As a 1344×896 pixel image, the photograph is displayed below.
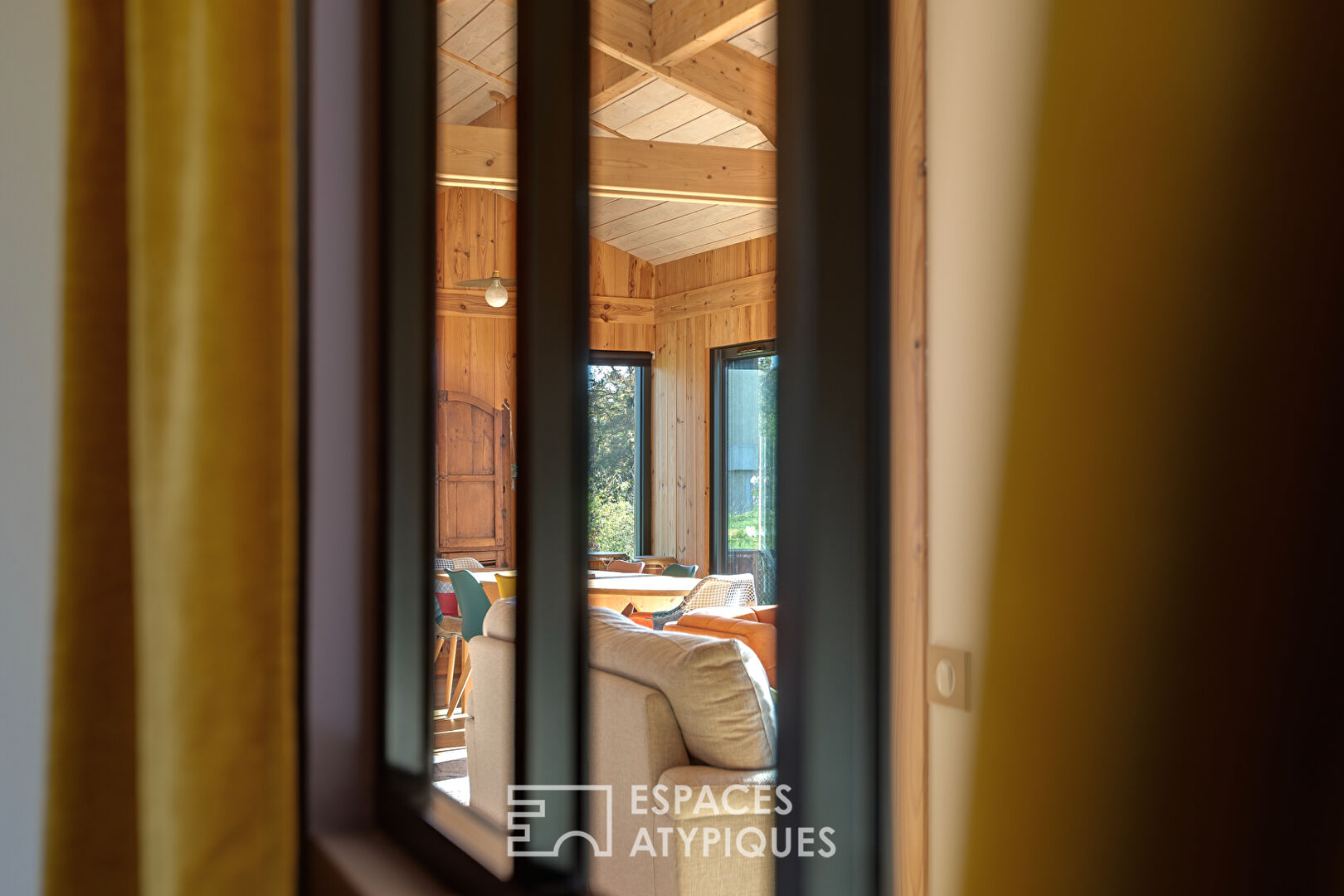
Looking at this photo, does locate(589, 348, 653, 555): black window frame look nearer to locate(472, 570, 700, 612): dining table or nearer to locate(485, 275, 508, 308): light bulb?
locate(485, 275, 508, 308): light bulb

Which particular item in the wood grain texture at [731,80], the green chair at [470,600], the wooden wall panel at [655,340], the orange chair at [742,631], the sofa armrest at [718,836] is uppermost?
the wood grain texture at [731,80]

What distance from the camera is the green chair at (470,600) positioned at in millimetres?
4852

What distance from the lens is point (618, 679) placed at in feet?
7.82

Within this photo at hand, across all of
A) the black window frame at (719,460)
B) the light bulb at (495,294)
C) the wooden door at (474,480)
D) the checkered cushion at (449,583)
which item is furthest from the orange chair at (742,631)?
the wooden door at (474,480)

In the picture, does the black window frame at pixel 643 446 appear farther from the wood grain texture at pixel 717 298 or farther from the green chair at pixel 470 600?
the green chair at pixel 470 600

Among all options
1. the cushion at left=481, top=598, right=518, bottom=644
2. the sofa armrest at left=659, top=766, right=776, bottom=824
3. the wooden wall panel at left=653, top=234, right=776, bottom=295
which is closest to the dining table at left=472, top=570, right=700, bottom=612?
the cushion at left=481, top=598, right=518, bottom=644

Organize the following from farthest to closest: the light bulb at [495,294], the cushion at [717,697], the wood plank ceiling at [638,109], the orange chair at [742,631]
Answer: the light bulb at [495,294], the wood plank ceiling at [638,109], the orange chair at [742,631], the cushion at [717,697]
